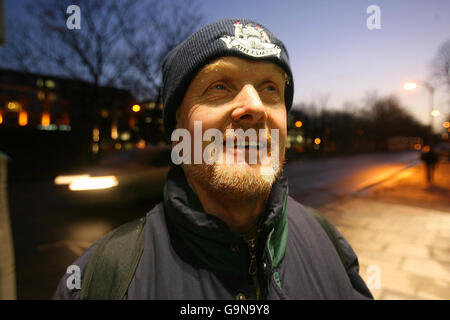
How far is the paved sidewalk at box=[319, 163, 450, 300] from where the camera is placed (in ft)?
11.3

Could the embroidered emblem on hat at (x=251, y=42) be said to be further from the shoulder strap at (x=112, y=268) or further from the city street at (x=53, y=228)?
the city street at (x=53, y=228)

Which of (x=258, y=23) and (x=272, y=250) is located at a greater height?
(x=258, y=23)

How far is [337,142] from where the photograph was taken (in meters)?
53.8

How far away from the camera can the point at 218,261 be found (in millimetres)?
1046

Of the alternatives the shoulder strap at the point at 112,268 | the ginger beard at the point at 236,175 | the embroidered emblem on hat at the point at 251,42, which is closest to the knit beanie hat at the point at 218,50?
the embroidered emblem on hat at the point at 251,42

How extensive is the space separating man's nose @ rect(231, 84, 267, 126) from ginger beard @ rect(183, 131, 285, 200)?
0.11 metres

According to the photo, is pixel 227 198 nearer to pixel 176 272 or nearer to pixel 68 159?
pixel 176 272

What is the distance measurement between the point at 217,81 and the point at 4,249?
4.45 ft

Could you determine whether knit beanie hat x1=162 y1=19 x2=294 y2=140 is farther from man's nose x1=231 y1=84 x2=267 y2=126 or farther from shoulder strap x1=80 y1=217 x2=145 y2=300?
shoulder strap x1=80 y1=217 x2=145 y2=300

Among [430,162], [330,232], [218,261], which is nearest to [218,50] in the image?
[218,261]

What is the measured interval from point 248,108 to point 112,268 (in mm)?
793

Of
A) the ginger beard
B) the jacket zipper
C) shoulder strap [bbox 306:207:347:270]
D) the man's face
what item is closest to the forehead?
the man's face

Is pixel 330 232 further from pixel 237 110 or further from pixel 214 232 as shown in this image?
pixel 237 110

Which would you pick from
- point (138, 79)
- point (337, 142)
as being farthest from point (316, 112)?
point (138, 79)
